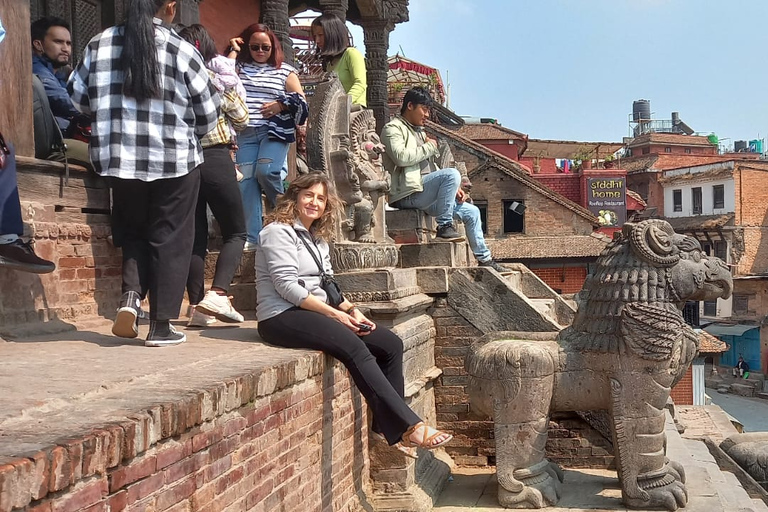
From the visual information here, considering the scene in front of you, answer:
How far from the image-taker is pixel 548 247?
2738 centimetres

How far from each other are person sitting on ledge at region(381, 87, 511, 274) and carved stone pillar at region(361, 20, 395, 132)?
5786 mm

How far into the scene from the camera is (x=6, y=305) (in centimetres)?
498

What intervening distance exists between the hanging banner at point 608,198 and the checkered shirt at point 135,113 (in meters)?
28.1

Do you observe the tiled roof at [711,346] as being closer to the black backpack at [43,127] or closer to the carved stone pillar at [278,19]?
the carved stone pillar at [278,19]

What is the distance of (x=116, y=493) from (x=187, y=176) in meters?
2.38

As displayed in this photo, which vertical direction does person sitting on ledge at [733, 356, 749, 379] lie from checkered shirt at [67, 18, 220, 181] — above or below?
below

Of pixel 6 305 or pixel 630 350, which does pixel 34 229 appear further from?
pixel 630 350

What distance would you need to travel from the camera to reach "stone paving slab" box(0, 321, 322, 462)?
275 centimetres

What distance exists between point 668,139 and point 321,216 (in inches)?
1884

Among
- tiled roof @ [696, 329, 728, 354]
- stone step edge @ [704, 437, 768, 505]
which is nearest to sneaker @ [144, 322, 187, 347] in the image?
stone step edge @ [704, 437, 768, 505]

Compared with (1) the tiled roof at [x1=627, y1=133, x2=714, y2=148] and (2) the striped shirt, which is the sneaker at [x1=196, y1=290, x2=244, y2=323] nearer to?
(2) the striped shirt

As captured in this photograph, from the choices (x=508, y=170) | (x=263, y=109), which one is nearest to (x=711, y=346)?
(x=508, y=170)

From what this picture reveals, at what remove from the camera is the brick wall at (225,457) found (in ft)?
8.20

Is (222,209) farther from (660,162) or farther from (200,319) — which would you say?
(660,162)
